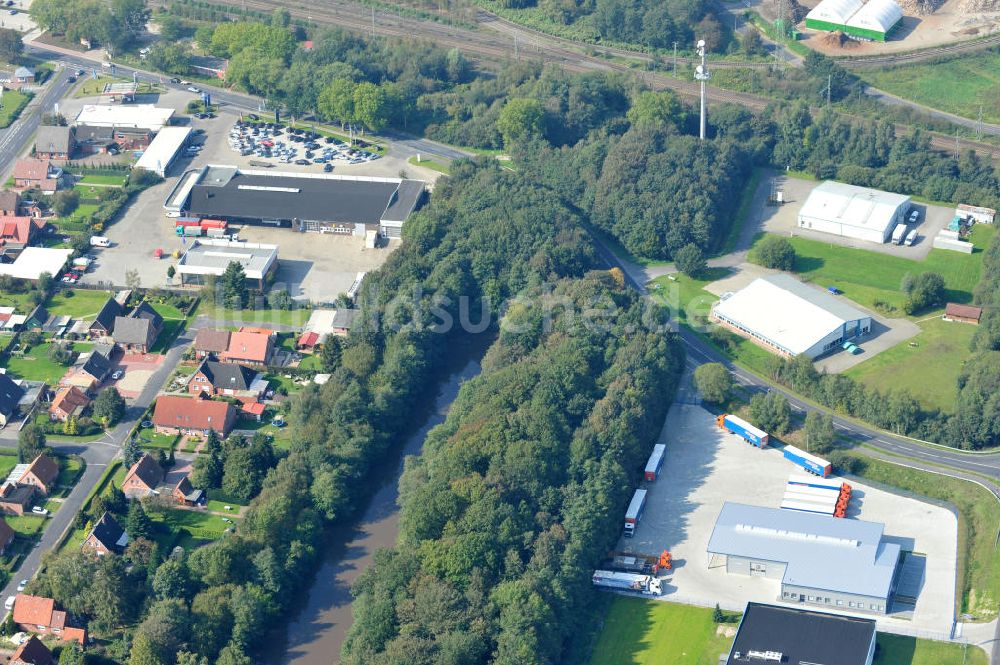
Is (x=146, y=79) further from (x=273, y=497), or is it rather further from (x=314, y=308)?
(x=273, y=497)

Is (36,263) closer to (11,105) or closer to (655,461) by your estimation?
(11,105)

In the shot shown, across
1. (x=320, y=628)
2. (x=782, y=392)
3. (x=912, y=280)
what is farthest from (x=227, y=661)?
(x=912, y=280)

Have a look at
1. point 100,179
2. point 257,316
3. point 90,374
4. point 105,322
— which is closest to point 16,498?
point 90,374

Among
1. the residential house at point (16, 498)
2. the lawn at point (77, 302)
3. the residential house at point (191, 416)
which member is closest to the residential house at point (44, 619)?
the residential house at point (16, 498)

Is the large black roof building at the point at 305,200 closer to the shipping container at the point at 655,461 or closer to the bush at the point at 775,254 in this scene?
the bush at the point at 775,254

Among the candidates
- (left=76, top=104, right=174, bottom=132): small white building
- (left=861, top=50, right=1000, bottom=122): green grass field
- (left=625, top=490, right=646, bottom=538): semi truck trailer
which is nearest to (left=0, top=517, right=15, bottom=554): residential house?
(left=625, top=490, right=646, bottom=538): semi truck trailer

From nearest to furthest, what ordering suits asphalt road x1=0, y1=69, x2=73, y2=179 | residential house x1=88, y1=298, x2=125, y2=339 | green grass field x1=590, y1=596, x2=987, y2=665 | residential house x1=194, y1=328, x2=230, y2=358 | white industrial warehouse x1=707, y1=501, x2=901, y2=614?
green grass field x1=590, y1=596, x2=987, y2=665 → white industrial warehouse x1=707, y1=501, x2=901, y2=614 → residential house x1=194, y1=328, x2=230, y2=358 → residential house x1=88, y1=298, x2=125, y2=339 → asphalt road x1=0, y1=69, x2=73, y2=179

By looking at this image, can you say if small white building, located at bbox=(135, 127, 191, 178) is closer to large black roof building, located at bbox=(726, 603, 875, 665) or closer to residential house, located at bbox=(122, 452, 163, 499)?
residential house, located at bbox=(122, 452, 163, 499)
